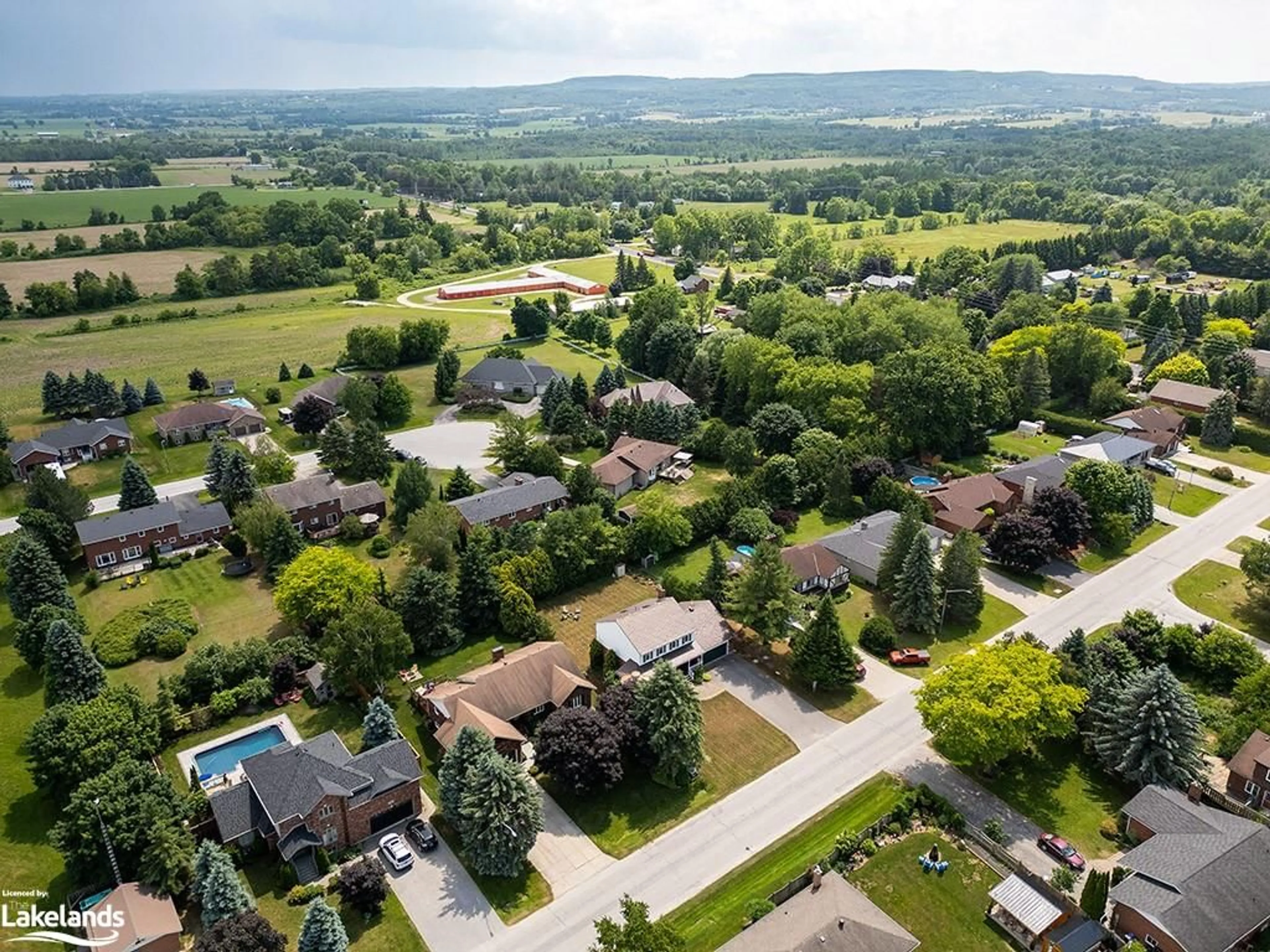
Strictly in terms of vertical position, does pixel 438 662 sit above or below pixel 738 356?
below

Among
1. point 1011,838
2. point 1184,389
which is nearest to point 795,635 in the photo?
point 1011,838

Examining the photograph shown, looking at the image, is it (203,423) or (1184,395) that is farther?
(1184,395)

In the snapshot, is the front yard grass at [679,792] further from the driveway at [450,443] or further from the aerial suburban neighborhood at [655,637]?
the driveway at [450,443]

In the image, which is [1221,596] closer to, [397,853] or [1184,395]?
[1184,395]

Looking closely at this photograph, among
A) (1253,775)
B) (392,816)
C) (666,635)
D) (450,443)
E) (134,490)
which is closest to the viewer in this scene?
(1253,775)

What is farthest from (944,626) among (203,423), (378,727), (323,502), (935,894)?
(203,423)

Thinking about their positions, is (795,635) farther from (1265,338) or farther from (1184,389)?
(1265,338)

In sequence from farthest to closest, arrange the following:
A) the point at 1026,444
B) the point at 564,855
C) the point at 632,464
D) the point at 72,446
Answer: the point at 1026,444
the point at 72,446
the point at 632,464
the point at 564,855

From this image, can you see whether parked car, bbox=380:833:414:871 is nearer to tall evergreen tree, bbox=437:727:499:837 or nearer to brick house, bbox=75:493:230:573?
tall evergreen tree, bbox=437:727:499:837
